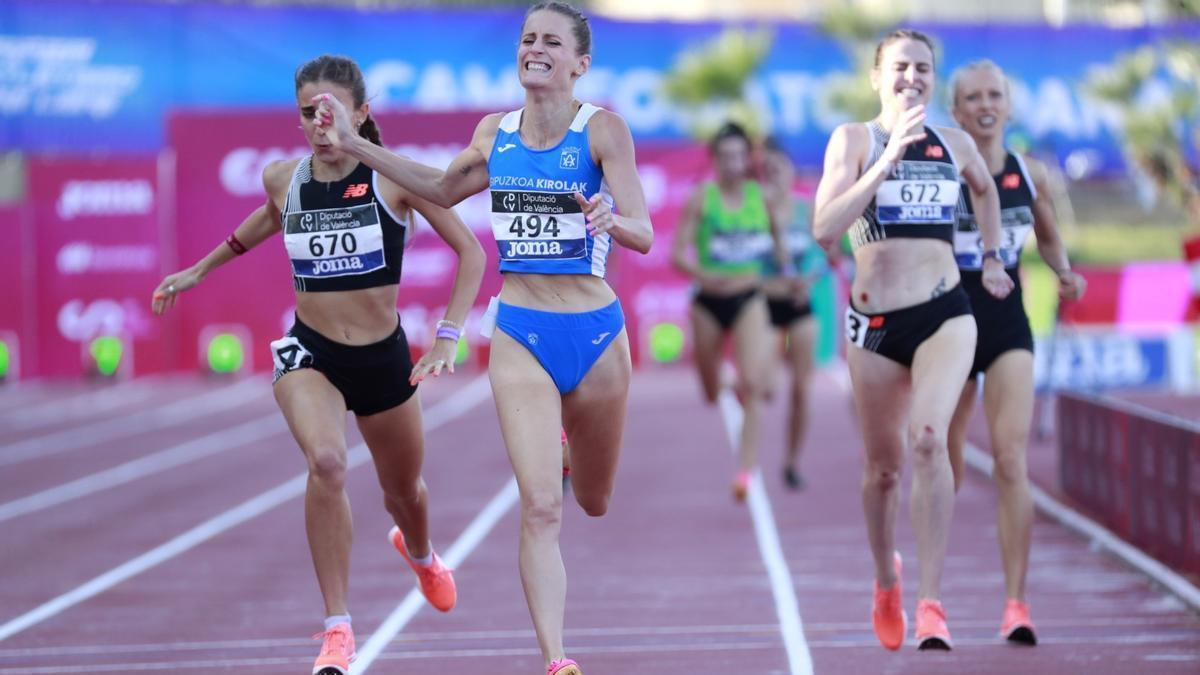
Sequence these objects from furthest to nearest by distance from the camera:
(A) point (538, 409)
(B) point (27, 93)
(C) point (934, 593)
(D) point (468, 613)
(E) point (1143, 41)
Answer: (E) point (1143, 41)
(B) point (27, 93)
(D) point (468, 613)
(C) point (934, 593)
(A) point (538, 409)

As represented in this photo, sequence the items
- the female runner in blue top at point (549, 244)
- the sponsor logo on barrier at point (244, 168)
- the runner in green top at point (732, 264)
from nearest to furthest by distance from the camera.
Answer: the female runner in blue top at point (549, 244) < the runner in green top at point (732, 264) < the sponsor logo on barrier at point (244, 168)

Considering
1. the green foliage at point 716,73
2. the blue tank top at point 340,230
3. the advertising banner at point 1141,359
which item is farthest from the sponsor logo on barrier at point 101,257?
the blue tank top at point 340,230

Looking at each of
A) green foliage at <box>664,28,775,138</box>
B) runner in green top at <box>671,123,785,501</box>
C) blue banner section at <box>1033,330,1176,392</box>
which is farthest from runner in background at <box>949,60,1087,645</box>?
green foliage at <box>664,28,775,138</box>

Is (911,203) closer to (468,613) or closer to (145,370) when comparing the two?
(468,613)

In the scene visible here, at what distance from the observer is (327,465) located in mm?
7070

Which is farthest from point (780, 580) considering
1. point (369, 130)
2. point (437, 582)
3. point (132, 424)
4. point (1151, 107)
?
point (1151, 107)

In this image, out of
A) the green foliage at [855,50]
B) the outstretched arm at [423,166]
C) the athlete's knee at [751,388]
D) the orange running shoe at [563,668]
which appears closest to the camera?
the orange running shoe at [563,668]

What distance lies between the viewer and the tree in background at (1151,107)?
41656mm

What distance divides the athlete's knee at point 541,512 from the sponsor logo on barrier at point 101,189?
75.6 feet

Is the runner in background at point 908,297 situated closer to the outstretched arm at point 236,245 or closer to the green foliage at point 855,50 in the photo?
the outstretched arm at point 236,245

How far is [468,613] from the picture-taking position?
931cm

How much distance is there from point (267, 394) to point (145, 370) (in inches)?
112

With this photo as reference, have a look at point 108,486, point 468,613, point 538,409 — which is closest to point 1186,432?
point 468,613

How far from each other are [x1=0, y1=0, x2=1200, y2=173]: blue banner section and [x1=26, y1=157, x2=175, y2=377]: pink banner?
39.0ft
